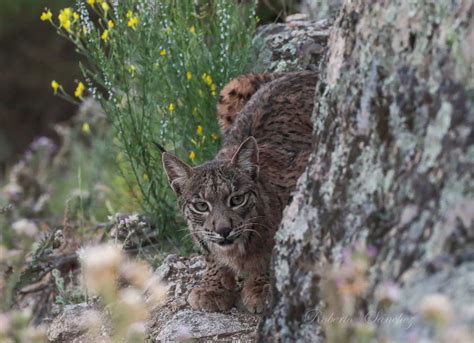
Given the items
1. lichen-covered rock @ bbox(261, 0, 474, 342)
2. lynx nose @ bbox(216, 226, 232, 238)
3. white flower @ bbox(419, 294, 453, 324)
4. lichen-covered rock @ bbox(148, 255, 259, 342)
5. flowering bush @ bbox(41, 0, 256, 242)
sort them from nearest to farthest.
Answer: white flower @ bbox(419, 294, 453, 324) → lichen-covered rock @ bbox(261, 0, 474, 342) → lichen-covered rock @ bbox(148, 255, 259, 342) → lynx nose @ bbox(216, 226, 232, 238) → flowering bush @ bbox(41, 0, 256, 242)

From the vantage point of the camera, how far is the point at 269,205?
4.56 meters

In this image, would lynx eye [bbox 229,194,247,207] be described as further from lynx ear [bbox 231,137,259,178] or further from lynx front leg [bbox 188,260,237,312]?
lynx front leg [bbox 188,260,237,312]

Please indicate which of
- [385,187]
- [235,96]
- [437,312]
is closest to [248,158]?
[235,96]

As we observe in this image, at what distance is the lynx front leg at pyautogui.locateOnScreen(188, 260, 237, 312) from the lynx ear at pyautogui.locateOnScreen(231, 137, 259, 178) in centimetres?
49

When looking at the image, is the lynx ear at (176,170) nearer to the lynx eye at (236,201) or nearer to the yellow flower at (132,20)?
the lynx eye at (236,201)

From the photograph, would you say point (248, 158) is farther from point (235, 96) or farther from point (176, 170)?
point (235, 96)

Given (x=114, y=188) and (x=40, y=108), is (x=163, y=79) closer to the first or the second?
(x=114, y=188)

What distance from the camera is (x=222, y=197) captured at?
4430 millimetres

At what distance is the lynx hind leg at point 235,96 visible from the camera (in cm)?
544

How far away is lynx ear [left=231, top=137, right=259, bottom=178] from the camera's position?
14.7 feet

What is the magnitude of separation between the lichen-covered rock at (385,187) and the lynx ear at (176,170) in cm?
139

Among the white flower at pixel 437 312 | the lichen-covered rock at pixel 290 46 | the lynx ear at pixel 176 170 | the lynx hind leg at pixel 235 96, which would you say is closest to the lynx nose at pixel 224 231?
the lynx ear at pixel 176 170

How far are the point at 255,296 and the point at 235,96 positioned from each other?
1.48m

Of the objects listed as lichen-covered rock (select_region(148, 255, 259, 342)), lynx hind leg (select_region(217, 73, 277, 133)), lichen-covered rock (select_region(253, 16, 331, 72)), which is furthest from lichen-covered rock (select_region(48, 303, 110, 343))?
lichen-covered rock (select_region(253, 16, 331, 72))
